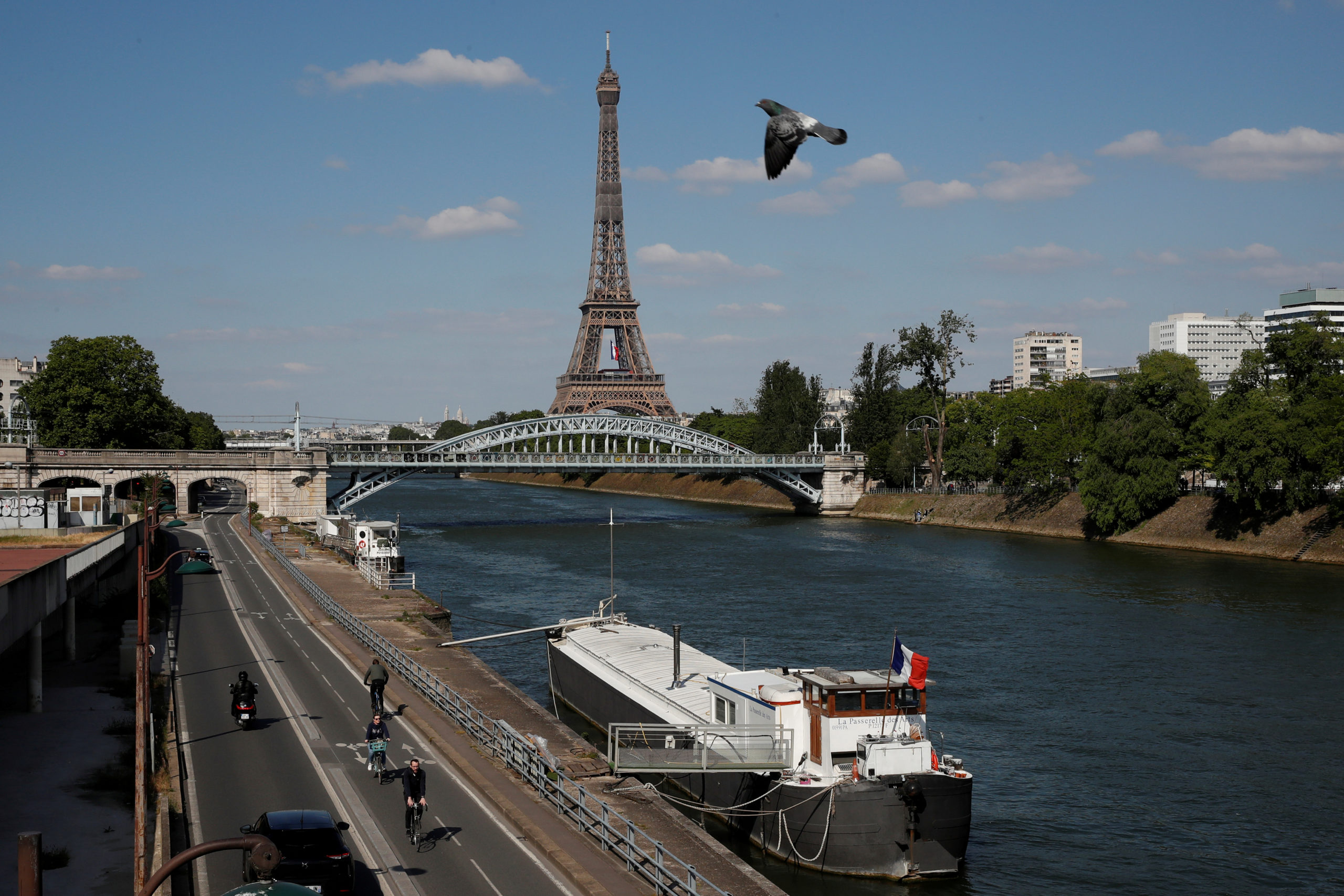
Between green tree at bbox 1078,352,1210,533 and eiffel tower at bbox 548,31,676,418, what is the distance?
3312 inches

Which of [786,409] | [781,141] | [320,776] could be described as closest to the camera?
[781,141]

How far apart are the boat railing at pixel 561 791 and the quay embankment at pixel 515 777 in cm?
20

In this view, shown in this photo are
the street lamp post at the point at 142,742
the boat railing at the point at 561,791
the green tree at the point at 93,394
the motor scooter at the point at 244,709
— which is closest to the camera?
the street lamp post at the point at 142,742

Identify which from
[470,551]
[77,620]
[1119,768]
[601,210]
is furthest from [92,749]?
[601,210]

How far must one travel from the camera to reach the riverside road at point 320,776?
1762 cm

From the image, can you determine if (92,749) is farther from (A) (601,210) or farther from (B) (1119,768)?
(A) (601,210)

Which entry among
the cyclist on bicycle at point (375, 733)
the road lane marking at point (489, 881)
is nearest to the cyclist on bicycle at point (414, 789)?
the road lane marking at point (489, 881)

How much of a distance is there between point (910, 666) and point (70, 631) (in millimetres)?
28187

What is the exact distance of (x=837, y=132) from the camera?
13.8 meters

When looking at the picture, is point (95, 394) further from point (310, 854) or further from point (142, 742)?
point (310, 854)

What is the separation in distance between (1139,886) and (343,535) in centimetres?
6608

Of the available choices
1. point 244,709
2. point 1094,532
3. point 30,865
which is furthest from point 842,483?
point 30,865

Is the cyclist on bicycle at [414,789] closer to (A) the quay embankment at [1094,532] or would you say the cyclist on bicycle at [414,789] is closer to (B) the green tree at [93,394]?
(A) the quay embankment at [1094,532]

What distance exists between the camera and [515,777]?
2244 centimetres
